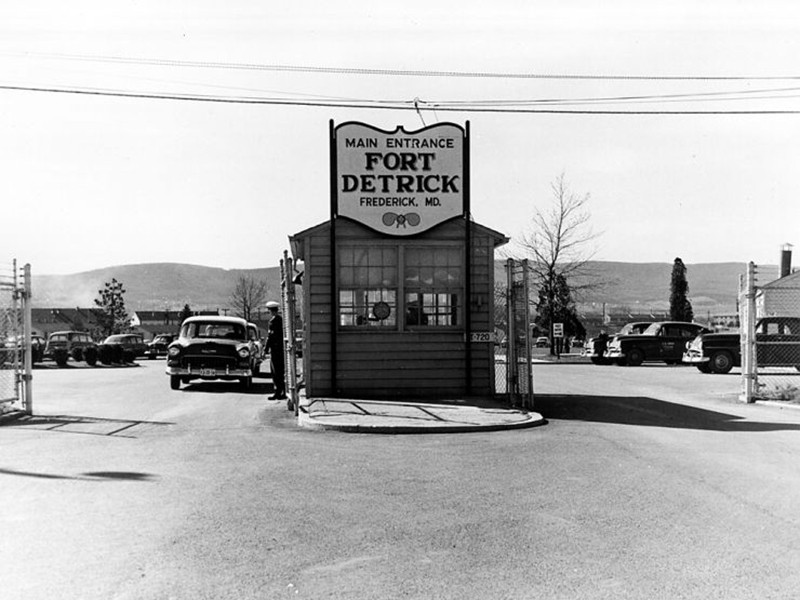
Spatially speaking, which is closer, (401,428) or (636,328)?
(401,428)

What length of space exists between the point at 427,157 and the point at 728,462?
8275 millimetres

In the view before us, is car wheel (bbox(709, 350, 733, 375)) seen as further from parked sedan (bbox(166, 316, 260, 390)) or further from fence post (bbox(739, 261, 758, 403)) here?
parked sedan (bbox(166, 316, 260, 390))

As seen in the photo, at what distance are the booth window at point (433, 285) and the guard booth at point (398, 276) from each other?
0.02m

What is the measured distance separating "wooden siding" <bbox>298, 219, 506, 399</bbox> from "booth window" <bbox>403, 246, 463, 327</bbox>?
0.20 meters

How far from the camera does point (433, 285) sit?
15.7 metres

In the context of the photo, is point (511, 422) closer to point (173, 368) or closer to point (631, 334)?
point (173, 368)

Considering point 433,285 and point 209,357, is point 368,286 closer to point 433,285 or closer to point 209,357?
point 433,285

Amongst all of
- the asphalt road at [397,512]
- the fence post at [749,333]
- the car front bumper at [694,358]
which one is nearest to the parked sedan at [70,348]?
the asphalt road at [397,512]

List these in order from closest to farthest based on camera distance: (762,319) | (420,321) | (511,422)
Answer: (511,422)
(420,321)
(762,319)

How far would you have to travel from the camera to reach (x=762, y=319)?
87.3ft

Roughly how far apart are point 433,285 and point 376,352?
1610 millimetres

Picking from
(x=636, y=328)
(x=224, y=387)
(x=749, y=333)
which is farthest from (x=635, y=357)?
(x=224, y=387)

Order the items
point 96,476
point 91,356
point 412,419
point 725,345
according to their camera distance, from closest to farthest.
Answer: point 96,476, point 412,419, point 725,345, point 91,356

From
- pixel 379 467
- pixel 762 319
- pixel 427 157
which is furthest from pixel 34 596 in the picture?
pixel 762 319
